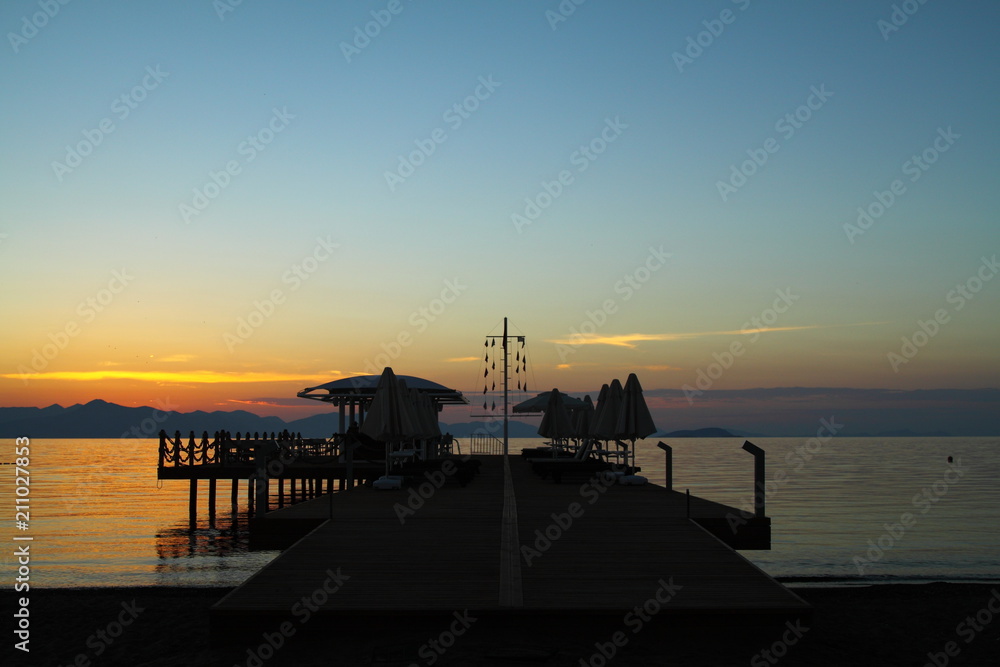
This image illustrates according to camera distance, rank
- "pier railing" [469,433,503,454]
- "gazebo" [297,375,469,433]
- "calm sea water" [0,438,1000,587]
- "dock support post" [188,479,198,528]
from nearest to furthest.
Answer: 1. "calm sea water" [0,438,1000,587]
2. "gazebo" [297,375,469,433]
3. "dock support post" [188,479,198,528]
4. "pier railing" [469,433,503,454]

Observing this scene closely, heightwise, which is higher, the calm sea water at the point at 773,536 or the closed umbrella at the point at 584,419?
the closed umbrella at the point at 584,419

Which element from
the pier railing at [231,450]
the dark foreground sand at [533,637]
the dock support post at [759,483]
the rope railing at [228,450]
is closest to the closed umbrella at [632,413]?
the dark foreground sand at [533,637]

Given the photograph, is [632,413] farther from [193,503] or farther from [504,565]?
[193,503]

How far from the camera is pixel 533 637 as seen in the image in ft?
24.2

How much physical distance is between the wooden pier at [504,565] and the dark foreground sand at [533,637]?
188 mm

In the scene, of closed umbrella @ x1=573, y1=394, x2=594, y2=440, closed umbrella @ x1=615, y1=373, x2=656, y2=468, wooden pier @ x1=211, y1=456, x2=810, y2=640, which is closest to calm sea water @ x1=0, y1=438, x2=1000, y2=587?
closed umbrella @ x1=615, y1=373, x2=656, y2=468

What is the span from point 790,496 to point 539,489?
89.8 feet

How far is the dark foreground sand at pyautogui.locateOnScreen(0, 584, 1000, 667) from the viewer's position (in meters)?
7.12

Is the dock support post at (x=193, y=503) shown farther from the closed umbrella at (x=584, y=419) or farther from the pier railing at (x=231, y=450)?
the closed umbrella at (x=584, y=419)

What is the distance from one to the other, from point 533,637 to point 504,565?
180 cm

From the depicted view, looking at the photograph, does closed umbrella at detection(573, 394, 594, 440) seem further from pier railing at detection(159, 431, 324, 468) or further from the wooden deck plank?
the wooden deck plank

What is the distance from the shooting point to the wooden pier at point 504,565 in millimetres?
7586

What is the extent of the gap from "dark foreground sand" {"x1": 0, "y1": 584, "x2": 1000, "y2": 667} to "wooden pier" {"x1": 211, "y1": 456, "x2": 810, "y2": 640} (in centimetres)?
19

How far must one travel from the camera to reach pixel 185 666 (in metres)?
7.73
